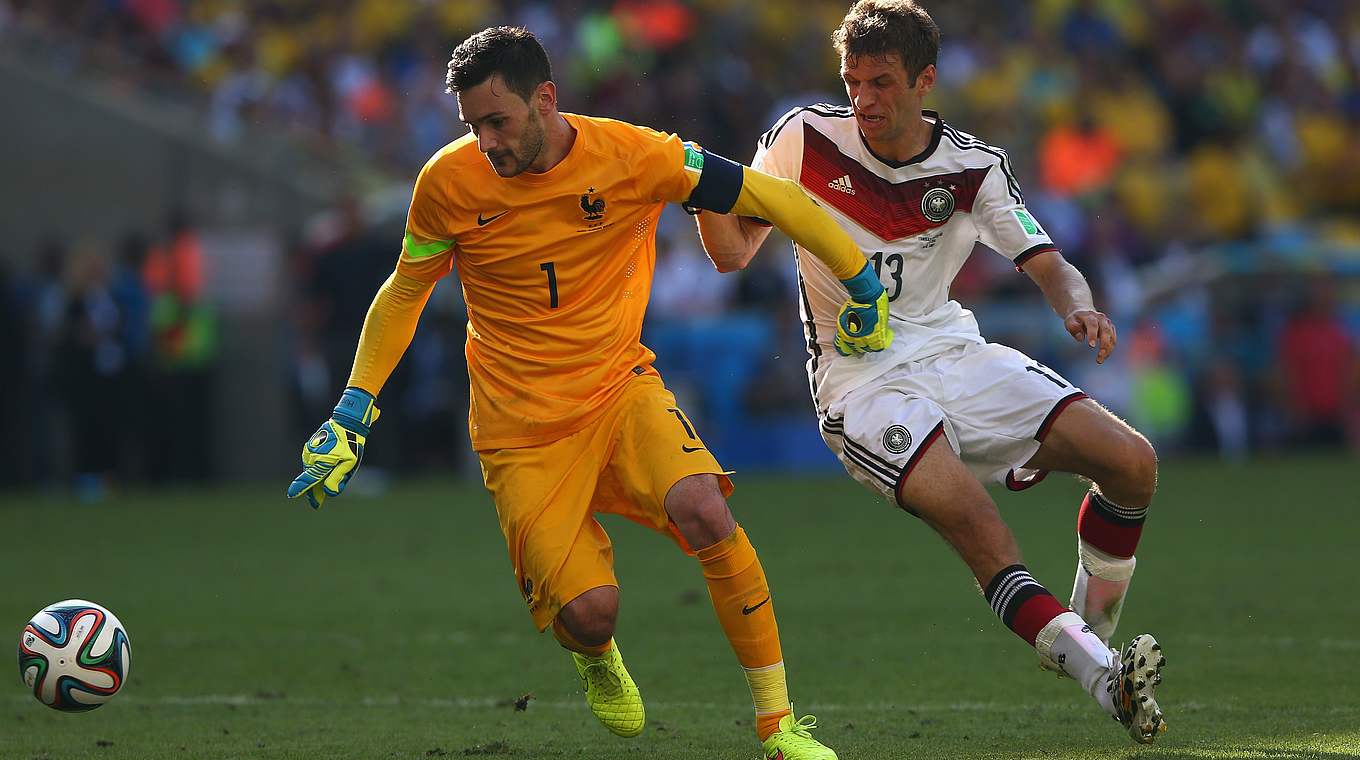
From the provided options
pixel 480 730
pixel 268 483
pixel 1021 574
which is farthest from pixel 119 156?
pixel 1021 574

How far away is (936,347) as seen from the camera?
20.8ft

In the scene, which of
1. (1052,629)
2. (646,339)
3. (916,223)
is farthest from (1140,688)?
(646,339)

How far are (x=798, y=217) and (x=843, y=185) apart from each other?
575 millimetres

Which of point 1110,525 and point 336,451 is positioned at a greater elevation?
point 336,451

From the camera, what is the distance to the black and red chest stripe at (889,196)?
6410mm

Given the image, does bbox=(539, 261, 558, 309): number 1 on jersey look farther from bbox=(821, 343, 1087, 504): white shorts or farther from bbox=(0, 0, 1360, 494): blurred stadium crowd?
bbox=(0, 0, 1360, 494): blurred stadium crowd

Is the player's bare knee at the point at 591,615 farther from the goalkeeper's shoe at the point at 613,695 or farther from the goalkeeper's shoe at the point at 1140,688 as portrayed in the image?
the goalkeeper's shoe at the point at 1140,688

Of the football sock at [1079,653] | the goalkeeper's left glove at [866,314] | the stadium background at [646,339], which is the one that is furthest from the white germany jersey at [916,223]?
the stadium background at [646,339]

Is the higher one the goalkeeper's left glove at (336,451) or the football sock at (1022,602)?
the goalkeeper's left glove at (336,451)

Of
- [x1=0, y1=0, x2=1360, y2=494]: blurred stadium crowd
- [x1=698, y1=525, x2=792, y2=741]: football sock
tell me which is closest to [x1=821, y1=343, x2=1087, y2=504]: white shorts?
[x1=698, y1=525, x2=792, y2=741]: football sock

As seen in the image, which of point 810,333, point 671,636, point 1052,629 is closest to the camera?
point 1052,629

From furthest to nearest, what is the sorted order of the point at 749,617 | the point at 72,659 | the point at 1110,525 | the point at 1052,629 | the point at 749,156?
the point at 749,156
the point at 1110,525
the point at 72,659
the point at 749,617
the point at 1052,629

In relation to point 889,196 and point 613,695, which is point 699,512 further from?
point 889,196

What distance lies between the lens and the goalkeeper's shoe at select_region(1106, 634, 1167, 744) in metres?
5.32
